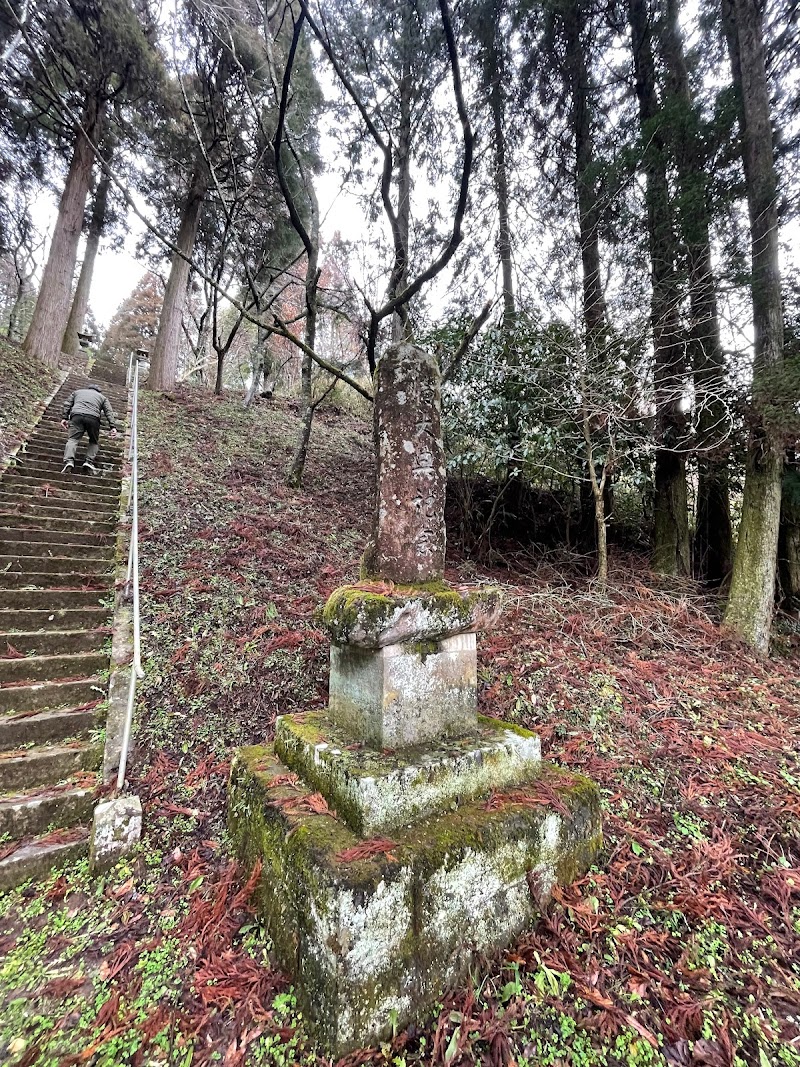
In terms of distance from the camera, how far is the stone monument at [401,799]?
1.68 m

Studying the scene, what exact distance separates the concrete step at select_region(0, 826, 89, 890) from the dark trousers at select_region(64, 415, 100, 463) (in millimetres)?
5372

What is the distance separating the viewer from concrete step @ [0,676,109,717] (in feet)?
10.4

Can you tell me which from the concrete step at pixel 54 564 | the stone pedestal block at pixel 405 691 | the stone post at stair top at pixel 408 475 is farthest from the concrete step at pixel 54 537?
the stone post at stair top at pixel 408 475

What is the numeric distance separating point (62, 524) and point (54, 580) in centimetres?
112

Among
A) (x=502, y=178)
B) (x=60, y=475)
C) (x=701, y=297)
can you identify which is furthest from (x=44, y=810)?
(x=502, y=178)

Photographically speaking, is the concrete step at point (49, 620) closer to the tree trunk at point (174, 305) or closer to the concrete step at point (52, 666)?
the concrete step at point (52, 666)

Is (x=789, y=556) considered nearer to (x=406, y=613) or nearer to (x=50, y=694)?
(x=406, y=613)

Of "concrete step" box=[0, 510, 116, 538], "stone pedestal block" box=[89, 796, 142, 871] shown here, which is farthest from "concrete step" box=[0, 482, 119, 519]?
"stone pedestal block" box=[89, 796, 142, 871]

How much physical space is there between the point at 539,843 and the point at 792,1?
912cm

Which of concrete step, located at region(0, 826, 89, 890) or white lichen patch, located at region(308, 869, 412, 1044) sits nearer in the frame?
white lichen patch, located at region(308, 869, 412, 1044)

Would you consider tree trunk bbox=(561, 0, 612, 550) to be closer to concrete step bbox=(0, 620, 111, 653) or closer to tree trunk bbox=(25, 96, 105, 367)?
concrete step bbox=(0, 620, 111, 653)

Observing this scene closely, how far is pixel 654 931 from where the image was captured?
6.69 feet

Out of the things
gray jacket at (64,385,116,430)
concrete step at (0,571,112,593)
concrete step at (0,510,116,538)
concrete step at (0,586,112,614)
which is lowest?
concrete step at (0,586,112,614)

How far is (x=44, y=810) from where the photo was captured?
2.64 meters
